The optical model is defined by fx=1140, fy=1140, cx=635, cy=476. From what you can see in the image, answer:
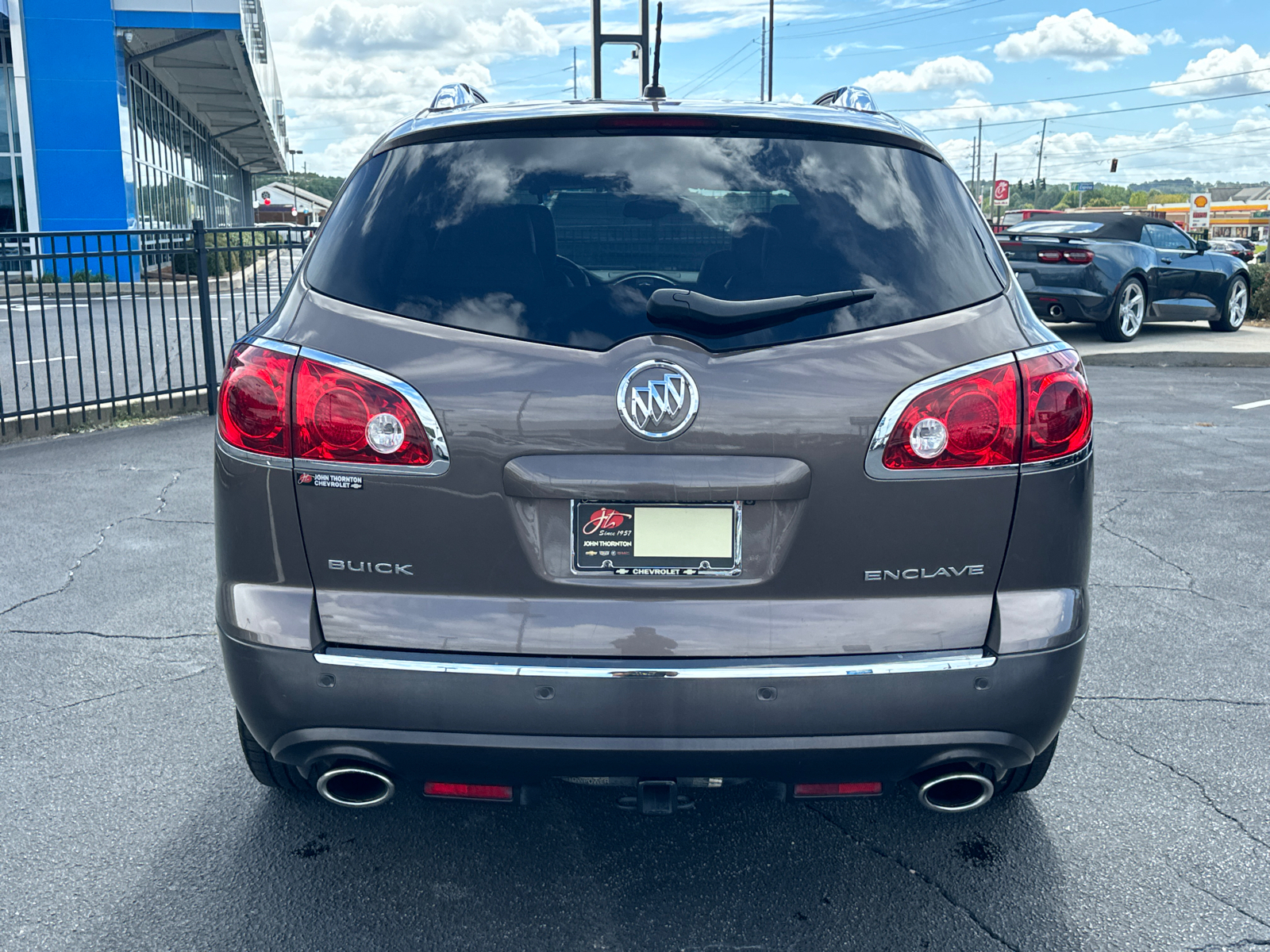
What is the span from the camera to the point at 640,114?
100 inches

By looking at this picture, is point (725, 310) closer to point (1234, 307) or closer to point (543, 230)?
point (543, 230)

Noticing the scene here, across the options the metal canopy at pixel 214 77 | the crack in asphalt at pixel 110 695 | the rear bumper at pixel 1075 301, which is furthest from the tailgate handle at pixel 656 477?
the metal canopy at pixel 214 77

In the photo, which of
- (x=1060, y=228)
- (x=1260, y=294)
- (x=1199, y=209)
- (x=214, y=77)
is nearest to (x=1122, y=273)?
(x=1060, y=228)

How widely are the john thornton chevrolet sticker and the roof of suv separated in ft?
2.70

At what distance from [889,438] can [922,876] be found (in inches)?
48.9

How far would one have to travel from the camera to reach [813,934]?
2.60m

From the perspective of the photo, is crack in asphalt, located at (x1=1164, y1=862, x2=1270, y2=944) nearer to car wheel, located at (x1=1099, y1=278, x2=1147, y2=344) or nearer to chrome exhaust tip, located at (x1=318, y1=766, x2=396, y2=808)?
chrome exhaust tip, located at (x1=318, y1=766, x2=396, y2=808)

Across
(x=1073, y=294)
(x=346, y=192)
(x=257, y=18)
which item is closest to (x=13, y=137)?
(x=257, y=18)

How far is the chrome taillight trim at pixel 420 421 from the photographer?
2268mm

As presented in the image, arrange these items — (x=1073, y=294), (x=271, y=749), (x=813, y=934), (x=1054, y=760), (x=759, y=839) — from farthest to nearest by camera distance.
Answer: (x=1073, y=294)
(x=1054, y=760)
(x=759, y=839)
(x=813, y=934)
(x=271, y=749)

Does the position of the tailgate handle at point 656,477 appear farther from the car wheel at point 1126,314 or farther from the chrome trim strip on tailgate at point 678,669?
the car wheel at point 1126,314

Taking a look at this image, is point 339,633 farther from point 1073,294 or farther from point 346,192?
point 1073,294

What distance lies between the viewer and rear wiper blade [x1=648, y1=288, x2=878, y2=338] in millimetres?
2270

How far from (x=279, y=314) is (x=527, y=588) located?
33.3 inches
